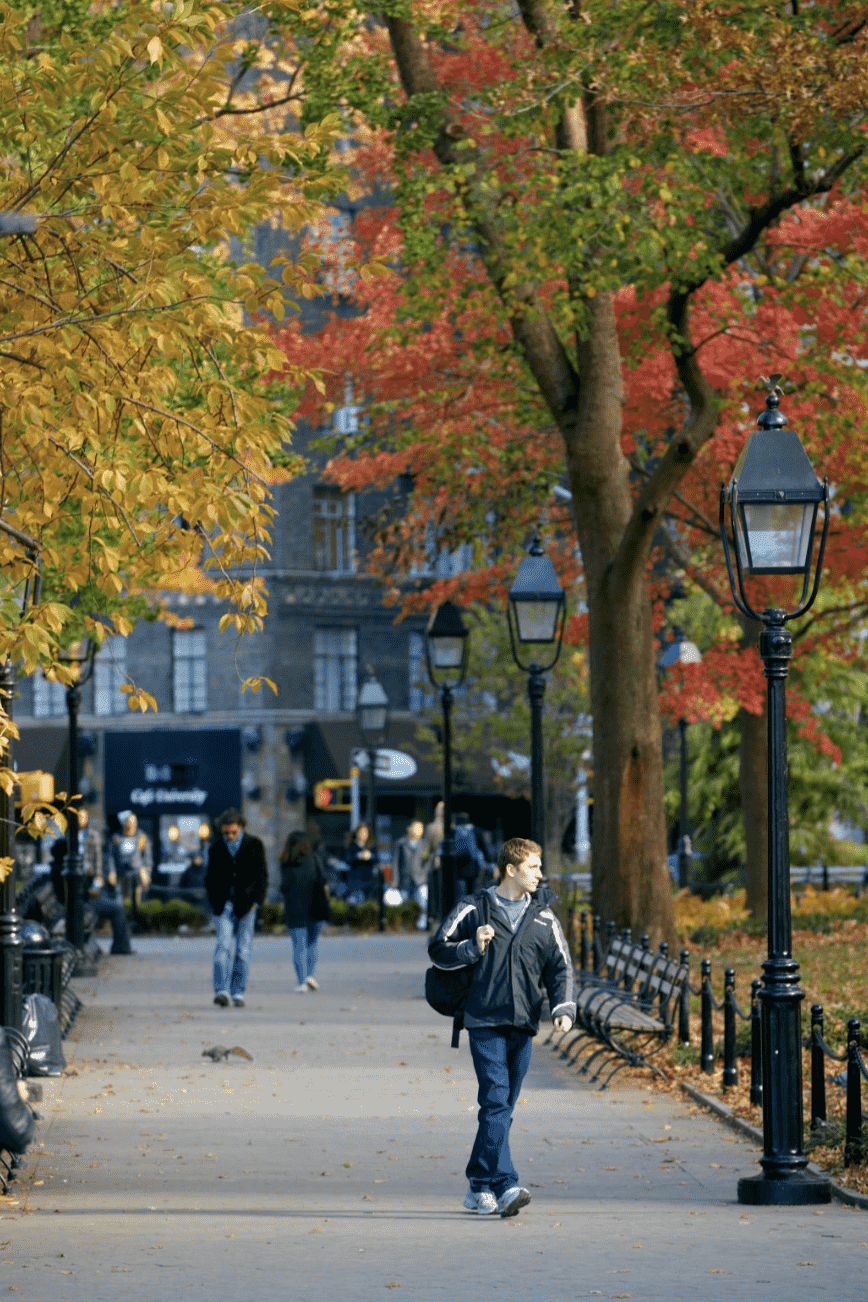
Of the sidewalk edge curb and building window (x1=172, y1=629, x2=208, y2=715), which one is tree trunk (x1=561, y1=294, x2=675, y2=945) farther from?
building window (x1=172, y1=629, x2=208, y2=715)

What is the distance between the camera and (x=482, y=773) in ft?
155

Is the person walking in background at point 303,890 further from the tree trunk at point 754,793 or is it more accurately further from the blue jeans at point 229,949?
the tree trunk at point 754,793

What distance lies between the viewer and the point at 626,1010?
1410 cm

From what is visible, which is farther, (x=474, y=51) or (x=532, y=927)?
(x=474, y=51)

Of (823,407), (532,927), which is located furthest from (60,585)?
(823,407)

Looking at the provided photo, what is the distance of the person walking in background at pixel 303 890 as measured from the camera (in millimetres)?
19672

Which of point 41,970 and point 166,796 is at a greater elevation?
point 166,796

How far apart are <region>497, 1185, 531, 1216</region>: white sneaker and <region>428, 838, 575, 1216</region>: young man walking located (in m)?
0.07

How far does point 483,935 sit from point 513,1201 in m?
1.21

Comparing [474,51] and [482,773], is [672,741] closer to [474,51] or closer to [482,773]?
[482,773]

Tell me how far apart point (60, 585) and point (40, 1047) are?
11.8 feet

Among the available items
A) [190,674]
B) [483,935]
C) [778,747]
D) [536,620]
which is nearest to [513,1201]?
[483,935]

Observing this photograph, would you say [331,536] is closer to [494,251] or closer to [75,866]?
[75,866]

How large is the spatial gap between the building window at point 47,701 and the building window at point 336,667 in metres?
6.40
